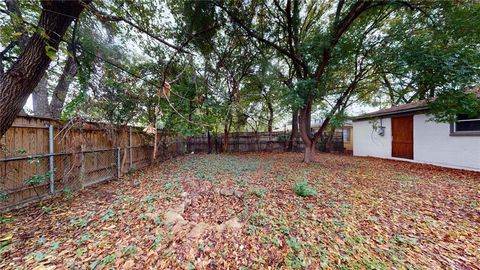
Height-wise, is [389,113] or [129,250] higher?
[389,113]

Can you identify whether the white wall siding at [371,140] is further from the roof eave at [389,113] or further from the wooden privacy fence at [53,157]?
the wooden privacy fence at [53,157]

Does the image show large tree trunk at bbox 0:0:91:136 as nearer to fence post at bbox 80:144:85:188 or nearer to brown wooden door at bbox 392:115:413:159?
fence post at bbox 80:144:85:188

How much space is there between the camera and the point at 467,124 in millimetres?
5848

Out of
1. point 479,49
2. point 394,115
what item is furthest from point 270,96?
point 479,49

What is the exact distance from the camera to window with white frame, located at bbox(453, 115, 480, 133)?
5602mm

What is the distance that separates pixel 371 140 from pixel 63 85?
41.5 ft

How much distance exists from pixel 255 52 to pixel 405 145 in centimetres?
761

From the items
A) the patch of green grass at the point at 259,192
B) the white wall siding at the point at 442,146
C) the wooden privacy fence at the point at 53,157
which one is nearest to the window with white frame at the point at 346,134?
the white wall siding at the point at 442,146

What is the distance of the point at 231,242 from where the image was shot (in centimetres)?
201

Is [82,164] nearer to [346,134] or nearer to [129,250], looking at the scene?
[129,250]

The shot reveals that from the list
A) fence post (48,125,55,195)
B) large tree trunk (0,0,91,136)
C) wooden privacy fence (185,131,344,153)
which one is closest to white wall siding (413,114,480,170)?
wooden privacy fence (185,131,344,153)

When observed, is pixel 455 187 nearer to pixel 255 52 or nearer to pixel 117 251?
pixel 117 251

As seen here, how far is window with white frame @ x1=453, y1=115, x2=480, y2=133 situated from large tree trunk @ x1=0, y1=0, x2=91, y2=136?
30.5ft

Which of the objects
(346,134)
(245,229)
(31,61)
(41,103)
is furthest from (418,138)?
(41,103)
